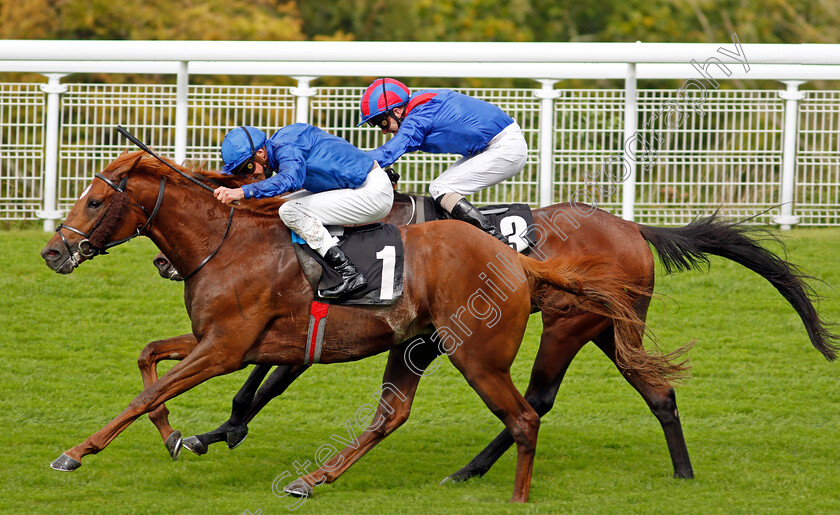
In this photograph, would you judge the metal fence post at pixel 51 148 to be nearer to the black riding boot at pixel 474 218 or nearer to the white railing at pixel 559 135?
the white railing at pixel 559 135

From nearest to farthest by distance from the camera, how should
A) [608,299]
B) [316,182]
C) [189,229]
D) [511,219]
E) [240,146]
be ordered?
[240,146]
[189,229]
[316,182]
[608,299]
[511,219]

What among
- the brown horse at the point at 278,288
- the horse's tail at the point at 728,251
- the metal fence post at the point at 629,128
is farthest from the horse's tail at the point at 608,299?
the metal fence post at the point at 629,128

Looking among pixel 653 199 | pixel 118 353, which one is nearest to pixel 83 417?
pixel 118 353

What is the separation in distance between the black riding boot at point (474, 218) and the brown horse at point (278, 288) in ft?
1.51

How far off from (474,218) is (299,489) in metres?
1.73

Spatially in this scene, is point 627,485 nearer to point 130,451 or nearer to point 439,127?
point 439,127

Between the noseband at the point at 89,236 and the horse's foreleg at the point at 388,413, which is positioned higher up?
the noseband at the point at 89,236

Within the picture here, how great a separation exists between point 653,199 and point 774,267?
511 centimetres

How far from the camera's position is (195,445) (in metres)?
5.47

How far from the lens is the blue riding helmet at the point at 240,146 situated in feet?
15.9

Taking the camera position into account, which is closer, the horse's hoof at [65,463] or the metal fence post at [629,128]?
the horse's hoof at [65,463]

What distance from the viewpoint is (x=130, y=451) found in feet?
19.2

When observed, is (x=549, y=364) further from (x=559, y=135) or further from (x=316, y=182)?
(x=559, y=135)

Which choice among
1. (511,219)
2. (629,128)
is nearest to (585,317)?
(511,219)
